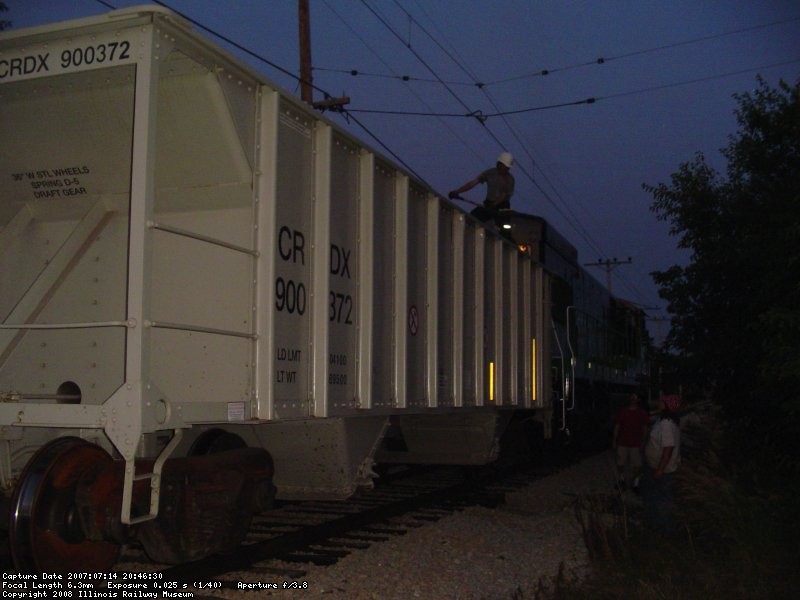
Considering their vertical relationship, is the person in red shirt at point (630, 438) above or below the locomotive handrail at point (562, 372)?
below

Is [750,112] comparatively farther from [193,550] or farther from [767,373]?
[193,550]

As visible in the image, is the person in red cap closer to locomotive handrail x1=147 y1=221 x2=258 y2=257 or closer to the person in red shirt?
the person in red shirt

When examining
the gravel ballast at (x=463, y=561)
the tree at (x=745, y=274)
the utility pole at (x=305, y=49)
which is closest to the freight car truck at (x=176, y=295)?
the gravel ballast at (x=463, y=561)

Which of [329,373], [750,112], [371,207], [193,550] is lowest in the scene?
[193,550]

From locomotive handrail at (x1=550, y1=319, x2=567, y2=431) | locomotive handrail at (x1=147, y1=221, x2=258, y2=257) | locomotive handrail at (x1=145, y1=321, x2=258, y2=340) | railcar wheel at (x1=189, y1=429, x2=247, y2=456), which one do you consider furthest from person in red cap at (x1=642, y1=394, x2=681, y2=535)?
locomotive handrail at (x1=147, y1=221, x2=258, y2=257)

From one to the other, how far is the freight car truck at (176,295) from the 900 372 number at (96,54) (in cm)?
1

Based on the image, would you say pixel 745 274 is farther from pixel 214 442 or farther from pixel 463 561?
Answer: pixel 214 442

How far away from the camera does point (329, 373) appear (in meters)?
5.68

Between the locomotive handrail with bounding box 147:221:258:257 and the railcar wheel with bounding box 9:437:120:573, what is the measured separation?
1249 millimetres

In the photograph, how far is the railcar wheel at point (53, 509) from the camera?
13.9ft

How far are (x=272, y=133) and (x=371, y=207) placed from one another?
1331mm

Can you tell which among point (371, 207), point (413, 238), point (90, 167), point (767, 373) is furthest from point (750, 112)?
point (90, 167)

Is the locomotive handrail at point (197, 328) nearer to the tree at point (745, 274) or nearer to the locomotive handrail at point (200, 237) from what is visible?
the locomotive handrail at point (200, 237)

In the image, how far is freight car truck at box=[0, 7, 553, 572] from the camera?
14.4ft
